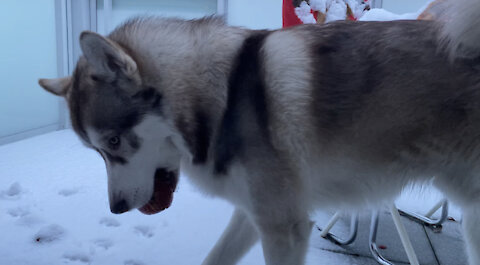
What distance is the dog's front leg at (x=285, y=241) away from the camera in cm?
120

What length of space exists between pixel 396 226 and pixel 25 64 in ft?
12.4

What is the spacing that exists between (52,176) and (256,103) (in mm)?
2646

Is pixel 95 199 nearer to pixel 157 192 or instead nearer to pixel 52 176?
pixel 52 176

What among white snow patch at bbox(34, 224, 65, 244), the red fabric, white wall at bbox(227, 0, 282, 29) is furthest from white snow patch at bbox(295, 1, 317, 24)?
white wall at bbox(227, 0, 282, 29)

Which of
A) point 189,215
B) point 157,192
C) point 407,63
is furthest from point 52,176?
point 407,63

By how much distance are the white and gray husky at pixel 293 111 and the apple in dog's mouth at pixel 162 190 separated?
62 millimetres

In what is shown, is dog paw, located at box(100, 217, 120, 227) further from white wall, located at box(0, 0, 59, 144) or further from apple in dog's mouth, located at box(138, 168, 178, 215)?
white wall, located at box(0, 0, 59, 144)

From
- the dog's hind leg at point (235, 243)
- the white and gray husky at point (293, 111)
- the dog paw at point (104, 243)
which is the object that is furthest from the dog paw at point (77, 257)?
the white and gray husky at point (293, 111)

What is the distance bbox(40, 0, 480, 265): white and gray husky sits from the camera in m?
1.12

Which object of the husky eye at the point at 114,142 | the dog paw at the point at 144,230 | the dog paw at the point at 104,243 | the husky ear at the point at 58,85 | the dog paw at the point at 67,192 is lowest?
the dog paw at the point at 67,192

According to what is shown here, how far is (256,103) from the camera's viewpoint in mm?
1176

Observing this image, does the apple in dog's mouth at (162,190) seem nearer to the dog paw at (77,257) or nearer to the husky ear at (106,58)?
the husky ear at (106,58)

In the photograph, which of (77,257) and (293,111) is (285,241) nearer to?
(293,111)

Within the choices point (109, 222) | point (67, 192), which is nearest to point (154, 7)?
point (67, 192)
